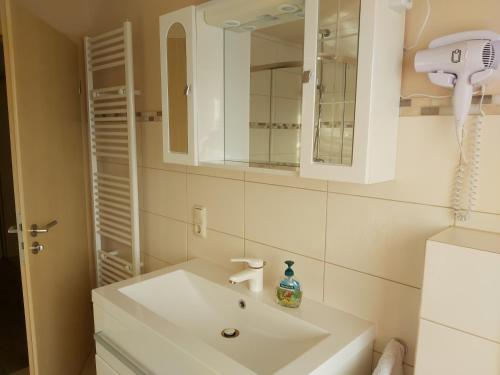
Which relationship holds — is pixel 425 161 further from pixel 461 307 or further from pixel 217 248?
pixel 217 248

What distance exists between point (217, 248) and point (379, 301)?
0.74 meters

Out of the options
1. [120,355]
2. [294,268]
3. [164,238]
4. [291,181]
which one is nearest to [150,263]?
[164,238]

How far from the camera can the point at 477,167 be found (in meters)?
0.92

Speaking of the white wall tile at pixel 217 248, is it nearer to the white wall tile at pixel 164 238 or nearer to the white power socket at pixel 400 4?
the white wall tile at pixel 164 238

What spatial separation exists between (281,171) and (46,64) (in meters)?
1.40

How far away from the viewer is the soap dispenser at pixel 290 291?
4.04ft

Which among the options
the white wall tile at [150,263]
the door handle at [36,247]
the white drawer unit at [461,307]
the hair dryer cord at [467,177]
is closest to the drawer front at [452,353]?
the white drawer unit at [461,307]

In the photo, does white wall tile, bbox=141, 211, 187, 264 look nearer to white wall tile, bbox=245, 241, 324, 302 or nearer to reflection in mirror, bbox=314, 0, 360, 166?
white wall tile, bbox=245, 241, 324, 302

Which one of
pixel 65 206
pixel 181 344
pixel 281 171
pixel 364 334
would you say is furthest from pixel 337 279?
pixel 65 206

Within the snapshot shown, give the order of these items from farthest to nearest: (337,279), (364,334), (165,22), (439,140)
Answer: (165,22), (337,279), (364,334), (439,140)

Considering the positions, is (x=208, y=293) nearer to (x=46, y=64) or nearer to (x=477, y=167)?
(x=477, y=167)

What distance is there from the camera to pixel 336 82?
40.0 inches

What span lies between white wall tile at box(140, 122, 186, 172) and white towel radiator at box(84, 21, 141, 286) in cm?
9

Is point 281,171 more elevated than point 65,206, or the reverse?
point 281,171
